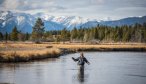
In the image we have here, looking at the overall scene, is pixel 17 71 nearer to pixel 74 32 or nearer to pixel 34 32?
pixel 34 32

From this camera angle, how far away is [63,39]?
571ft

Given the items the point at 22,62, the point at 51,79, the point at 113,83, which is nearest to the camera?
the point at 113,83

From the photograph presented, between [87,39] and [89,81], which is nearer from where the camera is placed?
[89,81]

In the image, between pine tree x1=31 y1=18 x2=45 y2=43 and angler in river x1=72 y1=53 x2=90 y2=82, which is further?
pine tree x1=31 y1=18 x2=45 y2=43

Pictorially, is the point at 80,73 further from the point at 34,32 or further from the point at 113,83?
the point at 34,32

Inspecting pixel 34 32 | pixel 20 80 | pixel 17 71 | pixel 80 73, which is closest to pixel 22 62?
pixel 17 71

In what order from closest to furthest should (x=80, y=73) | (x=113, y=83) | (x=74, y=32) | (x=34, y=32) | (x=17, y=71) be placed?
(x=113, y=83) → (x=80, y=73) → (x=17, y=71) → (x=34, y=32) → (x=74, y=32)

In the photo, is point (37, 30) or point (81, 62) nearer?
point (81, 62)

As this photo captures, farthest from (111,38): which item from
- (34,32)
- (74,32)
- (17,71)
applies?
(17,71)

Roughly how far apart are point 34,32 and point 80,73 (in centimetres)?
11546

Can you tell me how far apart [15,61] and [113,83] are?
23.2 m

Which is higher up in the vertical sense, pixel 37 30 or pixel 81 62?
pixel 37 30

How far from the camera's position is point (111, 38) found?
182000mm

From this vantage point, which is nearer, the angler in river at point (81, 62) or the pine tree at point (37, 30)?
the angler in river at point (81, 62)
